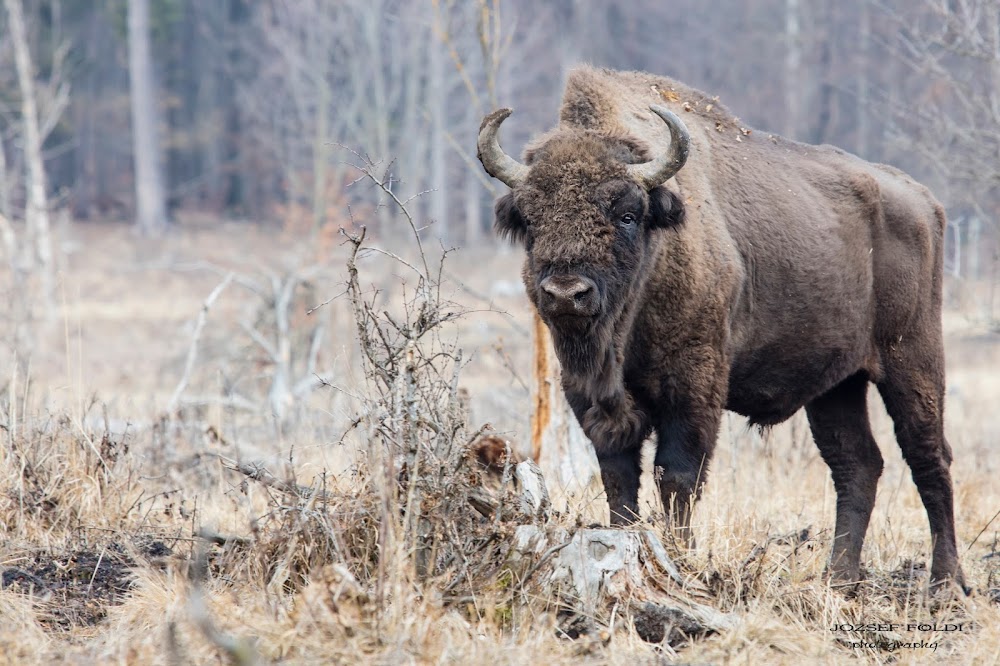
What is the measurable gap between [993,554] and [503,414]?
665cm

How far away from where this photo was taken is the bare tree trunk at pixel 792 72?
31.1 metres

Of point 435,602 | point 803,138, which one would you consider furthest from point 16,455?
point 803,138

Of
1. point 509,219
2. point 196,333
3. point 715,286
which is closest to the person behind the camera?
point 509,219

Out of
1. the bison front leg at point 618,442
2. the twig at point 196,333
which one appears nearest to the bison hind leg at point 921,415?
the bison front leg at point 618,442

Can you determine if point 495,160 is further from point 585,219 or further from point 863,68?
point 863,68

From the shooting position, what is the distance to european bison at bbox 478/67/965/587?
5219 millimetres

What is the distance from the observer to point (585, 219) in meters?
5.12

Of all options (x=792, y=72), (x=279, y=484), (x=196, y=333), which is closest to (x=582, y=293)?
(x=279, y=484)

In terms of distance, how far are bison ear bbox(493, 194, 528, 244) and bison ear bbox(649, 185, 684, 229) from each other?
2.16 ft

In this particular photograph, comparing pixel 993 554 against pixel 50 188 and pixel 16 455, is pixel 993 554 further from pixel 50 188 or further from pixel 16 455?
pixel 50 188

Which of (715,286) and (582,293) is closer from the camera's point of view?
(582,293)

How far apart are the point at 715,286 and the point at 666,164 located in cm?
77

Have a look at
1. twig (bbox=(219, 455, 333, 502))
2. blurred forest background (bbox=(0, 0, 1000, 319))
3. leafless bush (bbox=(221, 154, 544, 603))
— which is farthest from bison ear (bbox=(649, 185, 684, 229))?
blurred forest background (bbox=(0, 0, 1000, 319))

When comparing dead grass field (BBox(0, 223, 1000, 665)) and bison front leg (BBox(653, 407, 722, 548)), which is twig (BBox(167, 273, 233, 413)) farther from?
bison front leg (BBox(653, 407, 722, 548))
